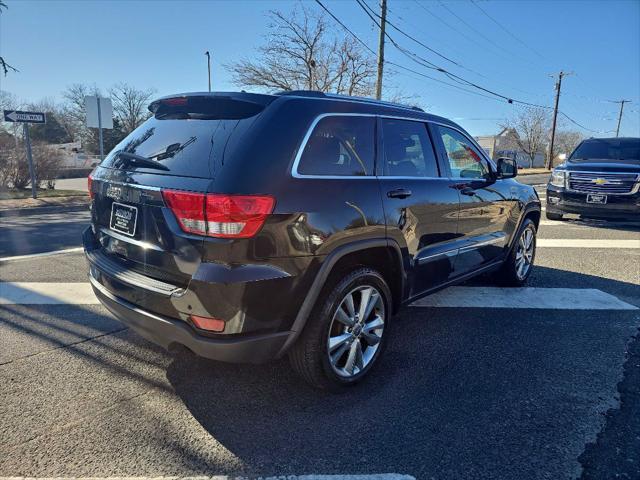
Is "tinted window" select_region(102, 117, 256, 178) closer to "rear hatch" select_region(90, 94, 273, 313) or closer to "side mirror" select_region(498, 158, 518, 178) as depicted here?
"rear hatch" select_region(90, 94, 273, 313)

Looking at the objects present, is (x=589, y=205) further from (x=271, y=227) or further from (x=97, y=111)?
(x=97, y=111)

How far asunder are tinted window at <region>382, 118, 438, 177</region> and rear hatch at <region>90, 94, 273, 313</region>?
99 centimetres

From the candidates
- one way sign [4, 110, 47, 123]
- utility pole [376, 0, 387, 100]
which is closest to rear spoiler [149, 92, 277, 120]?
one way sign [4, 110, 47, 123]

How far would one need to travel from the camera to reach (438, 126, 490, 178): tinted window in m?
3.90

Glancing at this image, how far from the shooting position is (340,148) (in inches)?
113

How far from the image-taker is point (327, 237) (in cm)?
259

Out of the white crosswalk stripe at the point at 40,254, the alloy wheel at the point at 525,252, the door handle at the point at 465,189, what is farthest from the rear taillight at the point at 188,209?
the white crosswalk stripe at the point at 40,254

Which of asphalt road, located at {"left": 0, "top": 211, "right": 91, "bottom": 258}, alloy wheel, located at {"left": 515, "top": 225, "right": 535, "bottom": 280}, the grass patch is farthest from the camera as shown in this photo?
the grass patch

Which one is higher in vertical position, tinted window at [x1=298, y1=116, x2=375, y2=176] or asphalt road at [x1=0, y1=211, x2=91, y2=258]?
tinted window at [x1=298, y1=116, x2=375, y2=176]

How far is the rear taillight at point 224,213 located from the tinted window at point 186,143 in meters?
0.17

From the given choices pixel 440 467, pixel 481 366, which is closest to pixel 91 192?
pixel 440 467

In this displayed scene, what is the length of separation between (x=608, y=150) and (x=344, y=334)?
9687mm

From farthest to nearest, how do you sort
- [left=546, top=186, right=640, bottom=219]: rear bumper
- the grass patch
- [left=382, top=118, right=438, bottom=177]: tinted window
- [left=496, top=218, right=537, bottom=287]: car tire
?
the grass patch → [left=546, top=186, right=640, bottom=219]: rear bumper → [left=496, top=218, right=537, bottom=287]: car tire → [left=382, top=118, right=438, bottom=177]: tinted window

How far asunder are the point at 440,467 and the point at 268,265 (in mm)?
1337
